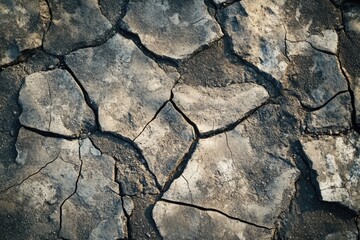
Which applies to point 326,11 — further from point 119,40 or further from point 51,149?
point 51,149

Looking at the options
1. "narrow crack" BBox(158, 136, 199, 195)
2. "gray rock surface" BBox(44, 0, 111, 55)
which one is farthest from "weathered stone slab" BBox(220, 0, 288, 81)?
"gray rock surface" BBox(44, 0, 111, 55)

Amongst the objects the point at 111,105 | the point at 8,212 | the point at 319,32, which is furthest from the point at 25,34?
the point at 319,32

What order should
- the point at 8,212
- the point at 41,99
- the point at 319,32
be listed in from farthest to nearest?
the point at 319,32 → the point at 41,99 → the point at 8,212

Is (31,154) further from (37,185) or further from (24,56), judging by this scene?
(24,56)

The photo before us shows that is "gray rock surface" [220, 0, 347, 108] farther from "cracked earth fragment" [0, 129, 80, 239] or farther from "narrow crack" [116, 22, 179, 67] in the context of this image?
"cracked earth fragment" [0, 129, 80, 239]

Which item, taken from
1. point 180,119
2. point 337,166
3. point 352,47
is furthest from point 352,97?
point 180,119

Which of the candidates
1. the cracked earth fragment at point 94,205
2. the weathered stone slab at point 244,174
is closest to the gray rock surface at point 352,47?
the weathered stone slab at point 244,174
